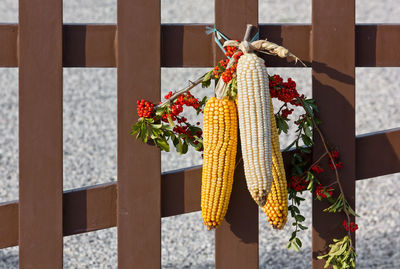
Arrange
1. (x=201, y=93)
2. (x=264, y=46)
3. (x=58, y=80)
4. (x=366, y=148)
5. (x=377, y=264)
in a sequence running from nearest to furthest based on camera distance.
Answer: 1. (x=264, y=46)
2. (x=58, y=80)
3. (x=366, y=148)
4. (x=377, y=264)
5. (x=201, y=93)

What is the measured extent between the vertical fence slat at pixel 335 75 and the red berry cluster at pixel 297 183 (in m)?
0.08

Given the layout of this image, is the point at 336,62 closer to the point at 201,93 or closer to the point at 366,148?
the point at 366,148

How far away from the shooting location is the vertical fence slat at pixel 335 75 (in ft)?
6.94

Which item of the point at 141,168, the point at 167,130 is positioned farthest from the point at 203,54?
the point at 141,168

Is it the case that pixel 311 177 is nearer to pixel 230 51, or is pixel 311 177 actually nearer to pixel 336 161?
pixel 336 161

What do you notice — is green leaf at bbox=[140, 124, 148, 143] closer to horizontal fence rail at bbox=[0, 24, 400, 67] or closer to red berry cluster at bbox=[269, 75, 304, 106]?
horizontal fence rail at bbox=[0, 24, 400, 67]

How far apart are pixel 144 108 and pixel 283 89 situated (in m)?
0.47

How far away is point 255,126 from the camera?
1.79 m

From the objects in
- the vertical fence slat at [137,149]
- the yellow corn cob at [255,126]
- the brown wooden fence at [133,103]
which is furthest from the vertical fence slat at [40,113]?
the yellow corn cob at [255,126]

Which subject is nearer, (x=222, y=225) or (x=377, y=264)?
(x=222, y=225)

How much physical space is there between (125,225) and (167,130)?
14.5 inches

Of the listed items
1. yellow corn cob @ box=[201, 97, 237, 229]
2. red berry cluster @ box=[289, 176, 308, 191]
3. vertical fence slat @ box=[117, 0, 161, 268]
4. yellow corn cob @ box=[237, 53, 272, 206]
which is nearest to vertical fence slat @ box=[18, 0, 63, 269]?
vertical fence slat @ box=[117, 0, 161, 268]

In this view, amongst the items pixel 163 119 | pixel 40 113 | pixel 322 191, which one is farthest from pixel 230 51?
pixel 40 113

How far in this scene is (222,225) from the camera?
2.15 m
